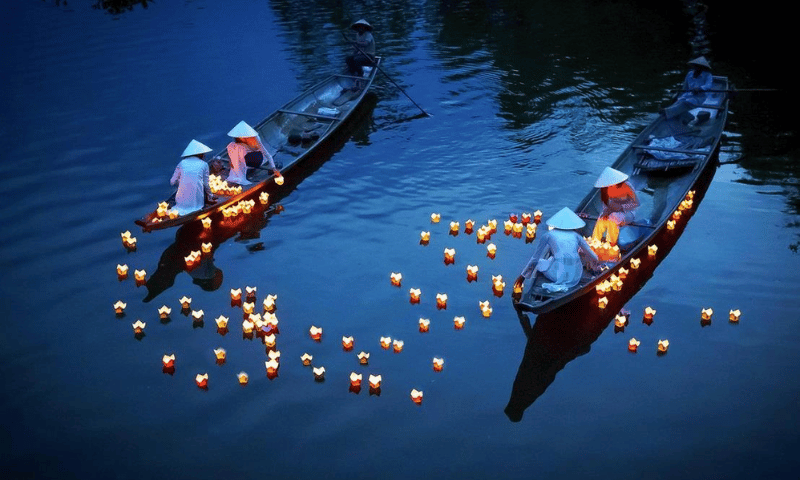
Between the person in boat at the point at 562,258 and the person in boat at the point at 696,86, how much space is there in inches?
214

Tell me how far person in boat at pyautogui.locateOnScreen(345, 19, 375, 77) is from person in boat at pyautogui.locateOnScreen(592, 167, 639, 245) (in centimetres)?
715

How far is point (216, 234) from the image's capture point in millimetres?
10977

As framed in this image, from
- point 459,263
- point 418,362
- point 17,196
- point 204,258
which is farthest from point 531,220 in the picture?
point 17,196

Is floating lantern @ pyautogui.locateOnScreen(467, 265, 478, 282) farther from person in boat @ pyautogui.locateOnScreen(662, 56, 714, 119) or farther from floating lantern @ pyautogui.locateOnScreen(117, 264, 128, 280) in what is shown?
person in boat @ pyautogui.locateOnScreen(662, 56, 714, 119)

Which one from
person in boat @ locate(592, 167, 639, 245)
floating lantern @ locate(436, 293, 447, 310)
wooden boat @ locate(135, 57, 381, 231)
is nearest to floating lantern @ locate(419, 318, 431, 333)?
floating lantern @ locate(436, 293, 447, 310)

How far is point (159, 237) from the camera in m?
10.9

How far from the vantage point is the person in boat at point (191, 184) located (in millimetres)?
10477

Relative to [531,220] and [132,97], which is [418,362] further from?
[132,97]

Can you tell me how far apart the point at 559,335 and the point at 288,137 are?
6.54m

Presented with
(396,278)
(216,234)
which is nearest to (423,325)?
(396,278)

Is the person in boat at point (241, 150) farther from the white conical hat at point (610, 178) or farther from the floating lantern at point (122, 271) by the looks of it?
the white conical hat at point (610, 178)

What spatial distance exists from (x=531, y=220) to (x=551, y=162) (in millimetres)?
2146

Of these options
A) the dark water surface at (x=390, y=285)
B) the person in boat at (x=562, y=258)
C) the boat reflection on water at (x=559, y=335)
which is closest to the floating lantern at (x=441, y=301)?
the dark water surface at (x=390, y=285)

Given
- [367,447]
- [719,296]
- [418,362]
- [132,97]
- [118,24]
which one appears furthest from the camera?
[118,24]
